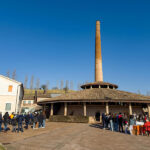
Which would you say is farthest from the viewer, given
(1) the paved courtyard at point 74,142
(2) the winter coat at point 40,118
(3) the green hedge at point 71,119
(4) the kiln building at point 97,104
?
(4) the kiln building at point 97,104

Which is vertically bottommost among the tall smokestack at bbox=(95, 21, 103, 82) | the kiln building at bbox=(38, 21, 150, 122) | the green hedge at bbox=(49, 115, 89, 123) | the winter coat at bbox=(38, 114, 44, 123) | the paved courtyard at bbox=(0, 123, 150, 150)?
the green hedge at bbox=(49, 115, 89, 123)

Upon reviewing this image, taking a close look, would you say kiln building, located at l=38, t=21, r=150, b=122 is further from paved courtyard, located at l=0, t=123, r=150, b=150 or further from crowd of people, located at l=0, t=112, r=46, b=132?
paved courtyard, located at l=0, t=123, r=150, b=150

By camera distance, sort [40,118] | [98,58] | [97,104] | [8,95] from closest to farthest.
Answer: [40,118] < [97,104] < [8,95] < [98,58]

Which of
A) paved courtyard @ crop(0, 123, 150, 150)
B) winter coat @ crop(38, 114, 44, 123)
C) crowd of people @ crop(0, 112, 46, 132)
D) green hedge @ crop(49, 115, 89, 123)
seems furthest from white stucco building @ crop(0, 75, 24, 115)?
paved courtyard @ crop(0, 123, 150, 150)

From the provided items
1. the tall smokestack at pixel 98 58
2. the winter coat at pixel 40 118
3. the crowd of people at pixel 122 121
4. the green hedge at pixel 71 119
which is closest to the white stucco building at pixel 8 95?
the green hedge at pixel 71 119

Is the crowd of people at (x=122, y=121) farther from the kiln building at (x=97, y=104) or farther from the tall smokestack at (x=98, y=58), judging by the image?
the tall smokestack at (x=98, y=58)

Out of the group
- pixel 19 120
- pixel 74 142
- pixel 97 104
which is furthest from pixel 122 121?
pixel 97 104

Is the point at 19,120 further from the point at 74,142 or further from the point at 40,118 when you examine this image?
the point at 74,142

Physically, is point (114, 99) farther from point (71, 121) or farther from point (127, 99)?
point (71, 121)

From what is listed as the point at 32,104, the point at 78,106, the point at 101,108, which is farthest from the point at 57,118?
the point at 32,104

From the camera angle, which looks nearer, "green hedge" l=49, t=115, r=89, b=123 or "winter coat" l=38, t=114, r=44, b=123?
"winter coat" l=38, t=114, r=44, b=123

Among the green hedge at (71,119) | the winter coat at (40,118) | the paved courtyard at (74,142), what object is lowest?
the green hedge at (71,119)

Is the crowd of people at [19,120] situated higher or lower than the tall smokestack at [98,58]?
lower

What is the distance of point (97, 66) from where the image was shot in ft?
122
